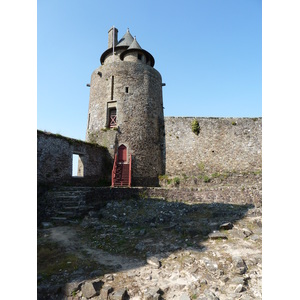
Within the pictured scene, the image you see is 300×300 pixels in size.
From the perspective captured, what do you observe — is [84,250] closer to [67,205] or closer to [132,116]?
[67,205]

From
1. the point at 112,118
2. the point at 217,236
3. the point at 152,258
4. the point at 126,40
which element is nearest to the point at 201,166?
the point at 112,118

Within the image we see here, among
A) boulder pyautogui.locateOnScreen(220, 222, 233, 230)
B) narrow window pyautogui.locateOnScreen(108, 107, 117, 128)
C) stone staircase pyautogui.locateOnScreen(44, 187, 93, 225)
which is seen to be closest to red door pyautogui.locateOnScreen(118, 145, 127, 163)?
narrow window pyautogui.locateOnScreen(108, 107, 117, 128)

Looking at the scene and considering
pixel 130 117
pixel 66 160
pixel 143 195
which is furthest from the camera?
pixel 130 117

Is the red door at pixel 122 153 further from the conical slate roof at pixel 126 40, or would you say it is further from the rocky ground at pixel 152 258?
the conical slate roof at pixel 126 40

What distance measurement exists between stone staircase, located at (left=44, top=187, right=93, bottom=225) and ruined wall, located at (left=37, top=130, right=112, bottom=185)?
5.02ft

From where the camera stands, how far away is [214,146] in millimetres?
16094

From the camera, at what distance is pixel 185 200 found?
12367mm

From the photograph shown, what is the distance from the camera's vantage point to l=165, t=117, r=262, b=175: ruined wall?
15.6 metres

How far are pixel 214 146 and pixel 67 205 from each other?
459 inches

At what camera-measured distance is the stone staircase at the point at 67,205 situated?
845 cm

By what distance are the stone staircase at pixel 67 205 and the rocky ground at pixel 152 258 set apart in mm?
391

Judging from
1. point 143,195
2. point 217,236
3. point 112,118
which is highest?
point 112,118

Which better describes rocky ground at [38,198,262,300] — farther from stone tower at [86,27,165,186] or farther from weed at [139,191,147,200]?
stone tower at [86,27,165,186]

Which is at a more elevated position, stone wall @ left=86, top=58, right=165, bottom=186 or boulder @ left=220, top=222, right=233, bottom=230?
stone wall @ left=86, top=58, right=165, bottom=186
